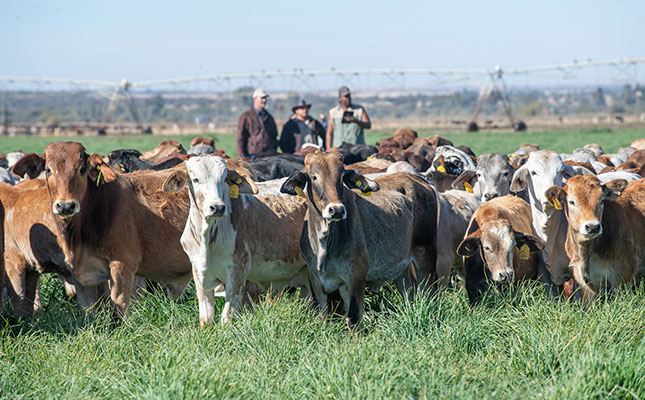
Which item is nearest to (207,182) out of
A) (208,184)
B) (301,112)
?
(208,184)

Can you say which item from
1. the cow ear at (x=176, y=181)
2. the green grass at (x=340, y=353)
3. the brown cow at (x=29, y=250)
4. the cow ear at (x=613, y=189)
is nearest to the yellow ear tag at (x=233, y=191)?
the cow ear at (x=176, y=181)

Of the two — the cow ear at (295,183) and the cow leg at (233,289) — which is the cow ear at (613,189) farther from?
the cow leg at (233,289)

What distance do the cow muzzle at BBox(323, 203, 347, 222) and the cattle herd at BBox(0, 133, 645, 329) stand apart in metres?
0.01

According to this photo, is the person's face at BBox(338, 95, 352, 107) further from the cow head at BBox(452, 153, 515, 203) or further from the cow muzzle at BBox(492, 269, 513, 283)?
the cow muzzle at BBox(492, 269, 513, 283)

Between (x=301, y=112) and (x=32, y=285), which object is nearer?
(x=32, y=285)

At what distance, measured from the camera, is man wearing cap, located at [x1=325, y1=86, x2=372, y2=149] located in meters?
15.9

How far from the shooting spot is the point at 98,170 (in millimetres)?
7586

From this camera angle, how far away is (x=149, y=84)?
8944 centimetres

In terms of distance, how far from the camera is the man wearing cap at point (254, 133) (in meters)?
14.4

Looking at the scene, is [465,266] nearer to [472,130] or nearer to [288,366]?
[288,366]

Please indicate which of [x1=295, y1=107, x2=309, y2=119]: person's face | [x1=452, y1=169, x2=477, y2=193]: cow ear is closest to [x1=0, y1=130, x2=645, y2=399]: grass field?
[x1=452, y1=169, x2=477, y2=193]: cow ear

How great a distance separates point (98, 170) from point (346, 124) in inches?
365

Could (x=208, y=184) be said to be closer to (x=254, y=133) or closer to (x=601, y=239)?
(x=601, y=239)

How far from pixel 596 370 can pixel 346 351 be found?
171 cm
